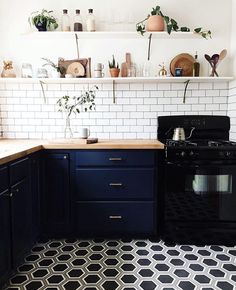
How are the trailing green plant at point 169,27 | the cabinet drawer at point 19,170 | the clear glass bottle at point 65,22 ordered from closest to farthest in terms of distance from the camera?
the cabinet drawer at point 19,170, the trailing green plant at point 169,27, the clear glass bottle at point 65,22

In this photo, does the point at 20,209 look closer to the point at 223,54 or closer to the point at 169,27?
the point at 169,27

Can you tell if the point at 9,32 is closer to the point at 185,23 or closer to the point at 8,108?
the point at 8,108

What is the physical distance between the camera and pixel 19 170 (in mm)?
1958

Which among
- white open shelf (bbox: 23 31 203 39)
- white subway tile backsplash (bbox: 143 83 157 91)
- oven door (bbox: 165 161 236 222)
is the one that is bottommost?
oven door (bbox: 165 161 236 222)

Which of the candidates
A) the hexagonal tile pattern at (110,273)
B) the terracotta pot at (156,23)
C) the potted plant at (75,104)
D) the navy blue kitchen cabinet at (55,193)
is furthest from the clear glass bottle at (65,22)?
the hexagonal tile pattern at (110,273)

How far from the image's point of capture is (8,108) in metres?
3.00

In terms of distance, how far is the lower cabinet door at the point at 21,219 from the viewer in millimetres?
1871

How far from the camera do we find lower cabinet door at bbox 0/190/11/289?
1.69m

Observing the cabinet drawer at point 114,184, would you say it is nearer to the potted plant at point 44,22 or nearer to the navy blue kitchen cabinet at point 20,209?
the navy blue kitchen cabinet at point 20,209

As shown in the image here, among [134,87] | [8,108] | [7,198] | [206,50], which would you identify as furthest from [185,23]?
[7,198]

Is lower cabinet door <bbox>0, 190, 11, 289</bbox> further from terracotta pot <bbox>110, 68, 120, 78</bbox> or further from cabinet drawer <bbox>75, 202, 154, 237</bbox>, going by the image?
terracotta pot <bbox>110, 68, 120, 78</bbox>

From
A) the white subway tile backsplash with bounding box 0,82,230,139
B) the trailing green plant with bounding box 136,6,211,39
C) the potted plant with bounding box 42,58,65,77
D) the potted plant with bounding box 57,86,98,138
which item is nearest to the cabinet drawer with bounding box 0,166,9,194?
the potted plant with bounding box 57,86,98,138

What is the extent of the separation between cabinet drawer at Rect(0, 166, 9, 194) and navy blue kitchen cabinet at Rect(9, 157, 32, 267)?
6cm

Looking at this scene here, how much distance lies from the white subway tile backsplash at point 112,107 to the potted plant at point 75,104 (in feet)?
0.18
